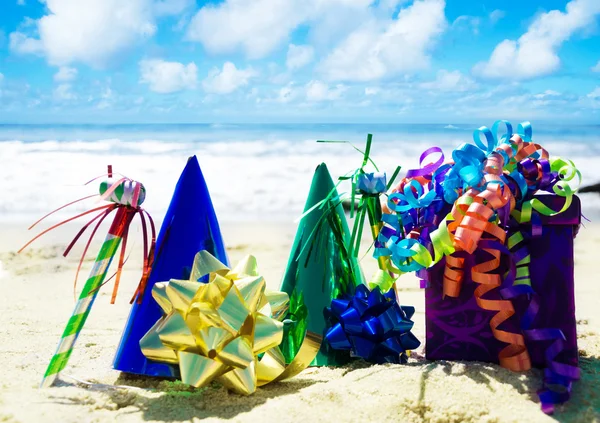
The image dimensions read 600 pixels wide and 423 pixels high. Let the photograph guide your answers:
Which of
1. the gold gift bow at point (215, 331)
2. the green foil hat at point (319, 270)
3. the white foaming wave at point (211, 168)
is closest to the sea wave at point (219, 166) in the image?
the white foaming wave at point (211, 168)

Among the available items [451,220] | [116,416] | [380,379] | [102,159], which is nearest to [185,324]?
[116,416]

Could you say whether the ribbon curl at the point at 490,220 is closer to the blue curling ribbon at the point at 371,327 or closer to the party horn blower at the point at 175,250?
the blue curling ribbon at the point at 371,327

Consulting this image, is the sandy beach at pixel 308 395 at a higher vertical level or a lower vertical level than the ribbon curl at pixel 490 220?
lower

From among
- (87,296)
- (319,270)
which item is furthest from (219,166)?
(87,296)

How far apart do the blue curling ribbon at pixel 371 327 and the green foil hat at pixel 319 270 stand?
0.08 meters

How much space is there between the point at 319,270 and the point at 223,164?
10704 mm

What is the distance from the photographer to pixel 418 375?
76.9 inches

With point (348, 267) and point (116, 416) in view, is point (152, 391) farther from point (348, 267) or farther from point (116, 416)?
point (348, 267)

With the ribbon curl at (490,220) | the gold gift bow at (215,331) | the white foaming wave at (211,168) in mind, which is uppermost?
the ribbon curl at (490,220)

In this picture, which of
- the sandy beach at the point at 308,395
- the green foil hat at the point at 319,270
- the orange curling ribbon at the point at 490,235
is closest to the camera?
the sandy beach at the point at 308,395

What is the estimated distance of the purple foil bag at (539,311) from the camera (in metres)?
2.02

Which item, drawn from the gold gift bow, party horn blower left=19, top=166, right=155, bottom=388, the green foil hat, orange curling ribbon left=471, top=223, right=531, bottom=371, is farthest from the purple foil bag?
party horn blower left=19, top=166, right=155, bottom=388

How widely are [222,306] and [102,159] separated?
1313 centimetres

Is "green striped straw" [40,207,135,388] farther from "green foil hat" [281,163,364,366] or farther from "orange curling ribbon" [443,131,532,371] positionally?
"orange curling ribbon" [443,131,532,371]
